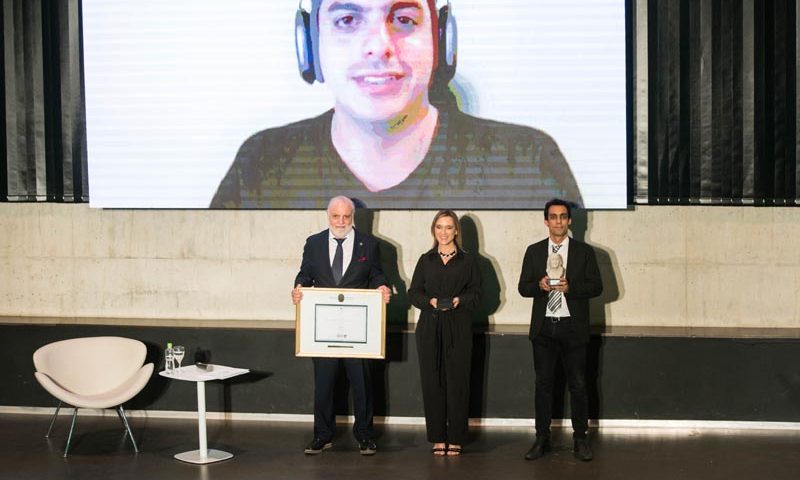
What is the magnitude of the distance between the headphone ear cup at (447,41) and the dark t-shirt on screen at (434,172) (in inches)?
12.1

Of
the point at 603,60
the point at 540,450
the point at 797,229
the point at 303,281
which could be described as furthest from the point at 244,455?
the point at 797,229

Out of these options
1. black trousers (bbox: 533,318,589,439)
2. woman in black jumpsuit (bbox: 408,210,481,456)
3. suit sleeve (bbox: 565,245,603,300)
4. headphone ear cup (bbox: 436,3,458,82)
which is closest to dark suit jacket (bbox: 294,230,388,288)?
woman in black jumpsuit (bbox: 408,210,481,456)

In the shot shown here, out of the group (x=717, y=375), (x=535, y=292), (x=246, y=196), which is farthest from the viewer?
(x=246, y=196)

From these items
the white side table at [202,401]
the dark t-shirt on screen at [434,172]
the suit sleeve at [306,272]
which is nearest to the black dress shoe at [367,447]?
the white side table at [202,401]

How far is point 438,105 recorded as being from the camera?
736cm

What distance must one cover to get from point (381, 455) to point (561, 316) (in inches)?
57.8

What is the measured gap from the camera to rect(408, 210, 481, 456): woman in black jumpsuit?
6301mm

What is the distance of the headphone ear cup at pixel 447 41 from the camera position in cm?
734

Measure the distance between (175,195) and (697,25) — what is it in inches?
162

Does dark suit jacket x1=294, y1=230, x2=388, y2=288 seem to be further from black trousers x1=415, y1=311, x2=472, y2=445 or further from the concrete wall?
the concrete wall

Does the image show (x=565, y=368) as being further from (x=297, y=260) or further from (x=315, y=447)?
(x=297, y=260)

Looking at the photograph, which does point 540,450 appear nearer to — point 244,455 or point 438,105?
point 244,455

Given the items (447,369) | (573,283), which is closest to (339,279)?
(447,369)

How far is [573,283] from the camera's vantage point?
618 cm
